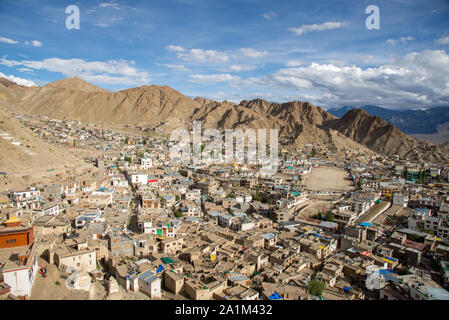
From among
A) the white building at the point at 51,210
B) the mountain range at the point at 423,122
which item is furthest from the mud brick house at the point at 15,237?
the mountain range at the point at 423,122

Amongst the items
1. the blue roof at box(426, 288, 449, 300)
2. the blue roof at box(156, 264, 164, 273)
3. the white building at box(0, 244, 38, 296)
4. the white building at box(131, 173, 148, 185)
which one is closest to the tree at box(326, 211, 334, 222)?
the blue roof at box(426, 288, 449, 300)

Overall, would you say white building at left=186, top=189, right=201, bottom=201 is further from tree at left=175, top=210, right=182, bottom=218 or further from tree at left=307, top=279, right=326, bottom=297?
tree at left=307, top=279, right=326, bottom=297

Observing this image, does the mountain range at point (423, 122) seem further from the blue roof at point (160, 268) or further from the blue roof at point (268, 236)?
the blue roof at point (160, 268)
